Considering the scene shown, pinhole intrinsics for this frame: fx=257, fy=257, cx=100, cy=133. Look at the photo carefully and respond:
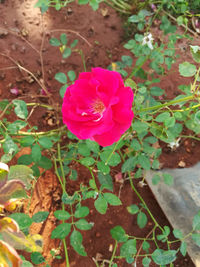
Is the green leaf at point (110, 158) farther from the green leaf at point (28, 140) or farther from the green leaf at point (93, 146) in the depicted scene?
the green leaf at point (28, 140)

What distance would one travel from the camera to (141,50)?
5.14ft

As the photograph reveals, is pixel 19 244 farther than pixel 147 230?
No

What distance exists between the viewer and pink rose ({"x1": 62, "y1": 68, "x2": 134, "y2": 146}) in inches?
32.2

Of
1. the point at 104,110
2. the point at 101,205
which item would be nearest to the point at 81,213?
the point at 101,205

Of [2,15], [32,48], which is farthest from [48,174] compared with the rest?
[2,15]

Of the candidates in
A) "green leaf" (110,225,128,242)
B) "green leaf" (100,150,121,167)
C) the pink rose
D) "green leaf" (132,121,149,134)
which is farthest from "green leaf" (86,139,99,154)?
"green leaf" (110,225,128,242)

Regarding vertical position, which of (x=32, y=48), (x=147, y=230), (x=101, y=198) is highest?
(x=32, y=48)

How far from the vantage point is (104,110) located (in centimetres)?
86

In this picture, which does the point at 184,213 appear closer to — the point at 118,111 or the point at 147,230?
the point at 147,230

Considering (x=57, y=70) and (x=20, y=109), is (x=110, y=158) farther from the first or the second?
(x=57, y=70)

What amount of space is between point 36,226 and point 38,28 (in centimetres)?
156

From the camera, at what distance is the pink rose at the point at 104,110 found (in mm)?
818

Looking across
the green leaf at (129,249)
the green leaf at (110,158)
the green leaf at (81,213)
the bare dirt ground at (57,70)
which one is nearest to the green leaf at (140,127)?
the green leaf at (110,158)

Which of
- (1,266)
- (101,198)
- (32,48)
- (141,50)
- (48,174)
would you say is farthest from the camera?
(32,48)
